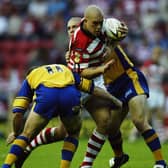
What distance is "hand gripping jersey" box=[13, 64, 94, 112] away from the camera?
971 centimetres

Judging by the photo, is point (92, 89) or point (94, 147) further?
point (94, 147)

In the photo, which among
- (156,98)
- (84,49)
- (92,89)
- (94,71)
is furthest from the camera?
(156,98)

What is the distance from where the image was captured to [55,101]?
964 centimetres

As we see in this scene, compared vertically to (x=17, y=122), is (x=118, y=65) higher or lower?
higher

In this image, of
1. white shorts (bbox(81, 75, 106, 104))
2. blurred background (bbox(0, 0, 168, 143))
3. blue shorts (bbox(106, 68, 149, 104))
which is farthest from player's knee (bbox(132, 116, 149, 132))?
blurred background (bbox(0, 0, 168, 143))

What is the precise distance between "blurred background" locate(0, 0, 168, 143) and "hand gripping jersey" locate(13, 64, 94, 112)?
9427mm

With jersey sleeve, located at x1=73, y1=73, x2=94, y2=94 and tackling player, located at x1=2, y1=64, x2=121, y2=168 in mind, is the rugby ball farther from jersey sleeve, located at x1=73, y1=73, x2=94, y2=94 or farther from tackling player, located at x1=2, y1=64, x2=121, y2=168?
jersey sleeve, located at x1=73, y1=73, x2=94, y2=94

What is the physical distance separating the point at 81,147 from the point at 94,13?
5.42 m

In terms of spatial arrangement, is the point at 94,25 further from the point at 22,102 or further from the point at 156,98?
the point at 156,98

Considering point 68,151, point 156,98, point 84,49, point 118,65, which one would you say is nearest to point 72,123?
point 68,151

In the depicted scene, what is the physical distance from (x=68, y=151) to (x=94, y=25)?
1.56m

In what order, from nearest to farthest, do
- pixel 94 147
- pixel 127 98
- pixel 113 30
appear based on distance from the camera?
pixel 113 30 < pixel 94 147 < pixel 127 98

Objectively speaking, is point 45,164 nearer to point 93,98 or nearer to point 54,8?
point 93,98

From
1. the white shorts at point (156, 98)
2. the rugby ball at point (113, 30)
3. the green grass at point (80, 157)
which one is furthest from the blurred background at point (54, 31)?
the rugby ball at point (113, 30)
